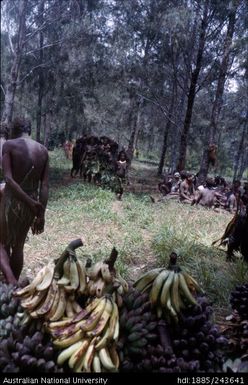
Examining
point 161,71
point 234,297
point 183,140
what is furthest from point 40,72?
point 234,297

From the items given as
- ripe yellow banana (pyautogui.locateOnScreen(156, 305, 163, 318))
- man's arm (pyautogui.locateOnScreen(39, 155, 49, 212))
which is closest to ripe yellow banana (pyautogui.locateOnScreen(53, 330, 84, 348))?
ripe yellow banana (pyautogui.locateOnScreen(156, 305, 163, 318))

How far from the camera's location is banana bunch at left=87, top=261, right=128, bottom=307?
2.70 m

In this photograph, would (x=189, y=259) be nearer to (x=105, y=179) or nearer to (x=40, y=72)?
(x=105, y=179)

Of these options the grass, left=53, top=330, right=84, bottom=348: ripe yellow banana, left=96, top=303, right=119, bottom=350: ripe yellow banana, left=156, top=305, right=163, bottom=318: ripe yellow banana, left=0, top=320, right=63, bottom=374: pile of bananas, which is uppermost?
left=156, top=305, right=163, bottom=318: ripe yellow banana

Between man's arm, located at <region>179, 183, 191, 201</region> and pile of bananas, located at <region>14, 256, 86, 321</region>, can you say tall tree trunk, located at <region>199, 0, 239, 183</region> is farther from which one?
pile of bananas, located at <region>14, 256, 86, 321</region>

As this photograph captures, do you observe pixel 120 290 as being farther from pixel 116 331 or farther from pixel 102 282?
pixel 116 331

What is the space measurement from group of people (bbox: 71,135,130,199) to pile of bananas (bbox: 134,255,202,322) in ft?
30.7

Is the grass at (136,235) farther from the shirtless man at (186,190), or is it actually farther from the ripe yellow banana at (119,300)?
the ripe yellow banana at (119,300)

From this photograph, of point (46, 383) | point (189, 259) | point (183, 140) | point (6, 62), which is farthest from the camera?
point (6, 62)

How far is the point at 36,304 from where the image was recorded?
269 cm

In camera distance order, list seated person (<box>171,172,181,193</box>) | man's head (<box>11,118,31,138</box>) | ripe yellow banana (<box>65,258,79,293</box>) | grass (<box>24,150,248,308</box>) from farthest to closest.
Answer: seated person (<box>171,172,181,193</box>), grass (<box>24,150,248,308</box>), man's head (<box>11,118,31,138</box>), ripe yellow banana (<box>65,258,79,293</box>)

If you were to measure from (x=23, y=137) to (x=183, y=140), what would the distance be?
11.4m

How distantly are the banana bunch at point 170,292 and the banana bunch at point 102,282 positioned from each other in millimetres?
238

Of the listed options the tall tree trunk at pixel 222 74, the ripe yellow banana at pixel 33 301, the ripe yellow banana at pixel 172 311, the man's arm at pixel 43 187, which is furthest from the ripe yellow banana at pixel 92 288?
the tall tree trunk at pixel 222 74
